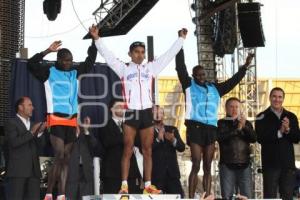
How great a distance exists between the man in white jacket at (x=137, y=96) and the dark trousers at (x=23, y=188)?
3.74ft

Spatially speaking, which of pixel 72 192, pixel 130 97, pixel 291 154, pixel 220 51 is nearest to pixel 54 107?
pixel 130 97

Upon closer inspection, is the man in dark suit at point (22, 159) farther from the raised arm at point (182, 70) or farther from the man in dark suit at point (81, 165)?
the raised arm at point (182, 70)

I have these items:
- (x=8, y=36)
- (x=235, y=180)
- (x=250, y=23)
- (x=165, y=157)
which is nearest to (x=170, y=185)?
(x=165, y=157)

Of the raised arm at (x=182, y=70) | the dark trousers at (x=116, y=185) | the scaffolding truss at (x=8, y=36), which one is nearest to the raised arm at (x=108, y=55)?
the raised arm at (x=182, y=70)

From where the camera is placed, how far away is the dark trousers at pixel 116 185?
25.6ft

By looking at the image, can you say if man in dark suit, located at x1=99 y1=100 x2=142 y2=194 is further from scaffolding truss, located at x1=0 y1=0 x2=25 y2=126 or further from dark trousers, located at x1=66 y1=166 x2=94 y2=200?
scaffolding truss, located at x1=0 y1=0 x2=25 y2=126

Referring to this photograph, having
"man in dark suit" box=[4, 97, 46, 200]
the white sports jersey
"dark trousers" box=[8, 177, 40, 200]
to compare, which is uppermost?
the white sports jersey

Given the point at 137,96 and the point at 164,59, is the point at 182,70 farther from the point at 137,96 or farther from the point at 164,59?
the point at 137,96

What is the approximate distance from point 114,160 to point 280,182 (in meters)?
1.91

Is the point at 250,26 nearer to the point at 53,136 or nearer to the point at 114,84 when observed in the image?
the point at 114,84

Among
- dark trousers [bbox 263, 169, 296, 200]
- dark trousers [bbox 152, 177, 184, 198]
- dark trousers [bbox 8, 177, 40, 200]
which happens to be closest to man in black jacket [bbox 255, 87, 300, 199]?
dark trousers [bbox 263, 169, 296, 200]

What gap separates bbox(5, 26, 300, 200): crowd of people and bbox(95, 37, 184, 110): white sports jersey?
1 cm

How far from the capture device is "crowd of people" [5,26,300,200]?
716 centimetres

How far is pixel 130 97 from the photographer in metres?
7.14
